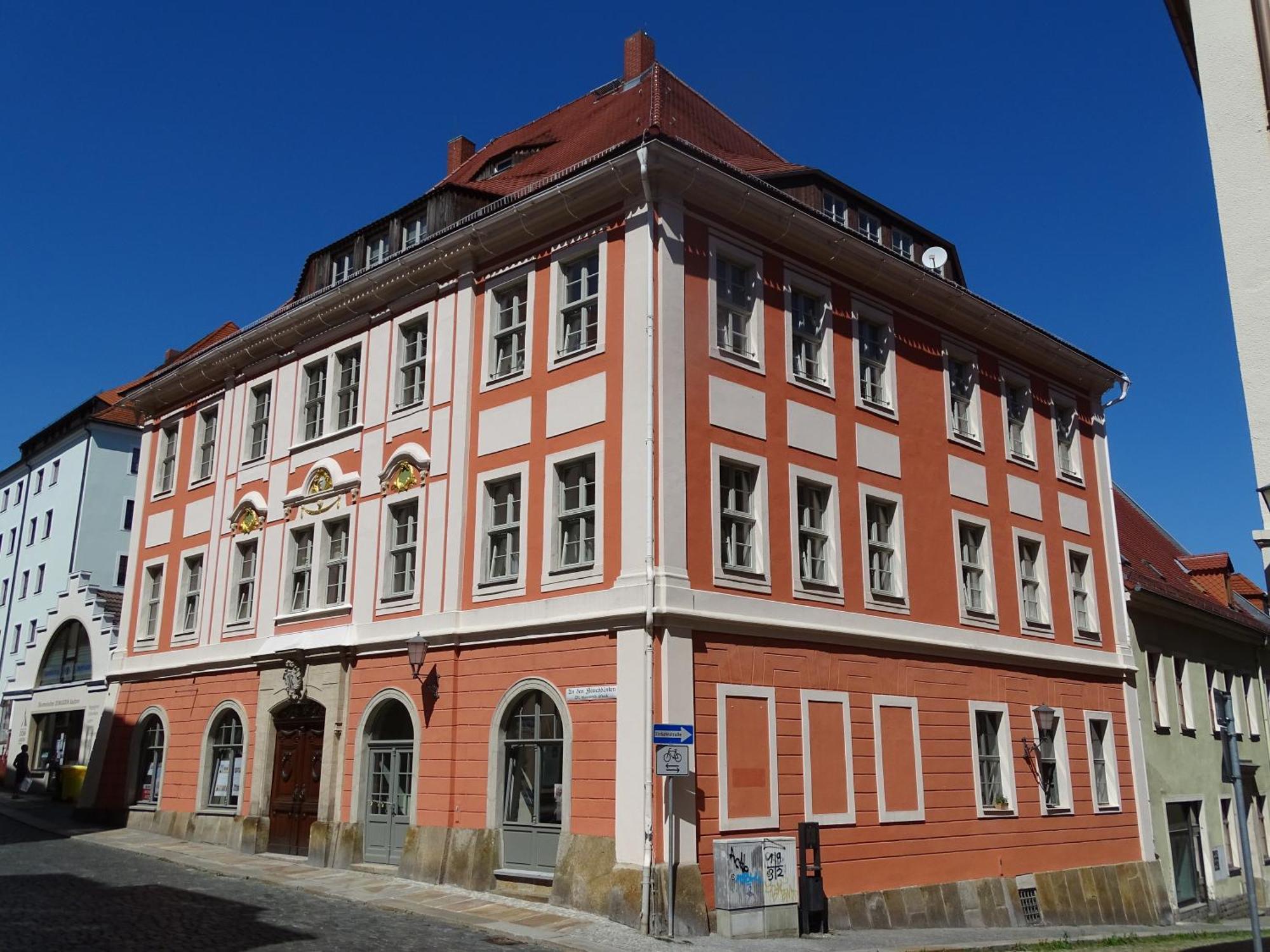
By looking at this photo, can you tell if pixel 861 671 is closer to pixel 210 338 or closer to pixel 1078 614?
pixel 1078 614

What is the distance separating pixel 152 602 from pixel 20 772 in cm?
1360

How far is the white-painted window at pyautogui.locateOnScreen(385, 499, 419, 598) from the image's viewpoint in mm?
19609

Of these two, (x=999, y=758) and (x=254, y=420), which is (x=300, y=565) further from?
(x=999, y=758)

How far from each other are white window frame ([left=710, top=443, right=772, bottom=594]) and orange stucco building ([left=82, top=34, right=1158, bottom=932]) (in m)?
0.06

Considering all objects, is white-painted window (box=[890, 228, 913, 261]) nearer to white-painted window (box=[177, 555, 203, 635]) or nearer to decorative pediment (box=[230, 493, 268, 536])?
decorative pediment (box=[230, 493, 268, 536])

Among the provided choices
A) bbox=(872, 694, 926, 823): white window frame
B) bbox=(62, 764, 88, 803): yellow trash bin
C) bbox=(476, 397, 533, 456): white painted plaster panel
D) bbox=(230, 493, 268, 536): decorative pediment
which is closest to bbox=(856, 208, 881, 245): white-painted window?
bbox=(476, 397, 533, 456): white painted plaster panel

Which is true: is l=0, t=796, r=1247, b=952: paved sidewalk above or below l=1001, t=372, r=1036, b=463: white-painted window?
below

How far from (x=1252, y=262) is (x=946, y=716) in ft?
38.8

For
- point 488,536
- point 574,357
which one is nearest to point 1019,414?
point 574,357

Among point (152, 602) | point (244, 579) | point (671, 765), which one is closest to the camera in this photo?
point (671, 765)

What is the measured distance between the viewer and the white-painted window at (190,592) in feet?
82.5

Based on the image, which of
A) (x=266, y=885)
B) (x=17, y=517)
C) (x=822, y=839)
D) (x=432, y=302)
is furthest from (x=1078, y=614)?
(x=17, y=517)

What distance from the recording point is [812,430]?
18750 millimetres

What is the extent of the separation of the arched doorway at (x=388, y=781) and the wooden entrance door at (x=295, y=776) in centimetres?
142
